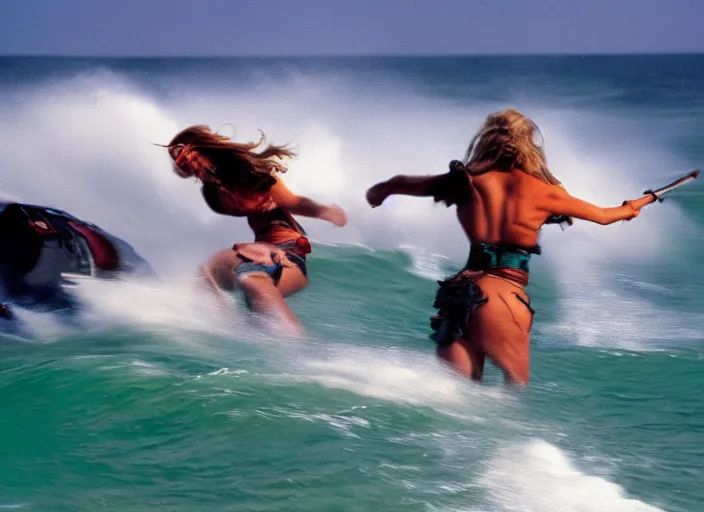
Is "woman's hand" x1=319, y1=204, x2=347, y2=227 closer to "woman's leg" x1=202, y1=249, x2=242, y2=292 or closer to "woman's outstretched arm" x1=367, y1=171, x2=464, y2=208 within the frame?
"woman's leg" x1=202, y1=249, x2=242, y2=292

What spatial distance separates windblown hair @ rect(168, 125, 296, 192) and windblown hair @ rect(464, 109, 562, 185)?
1169 millimetres

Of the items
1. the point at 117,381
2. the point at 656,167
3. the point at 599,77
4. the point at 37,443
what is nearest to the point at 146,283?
the point at 117,381

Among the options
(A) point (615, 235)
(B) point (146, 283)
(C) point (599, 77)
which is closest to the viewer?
(B) point (146, 283)

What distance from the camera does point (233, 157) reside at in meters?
6.28

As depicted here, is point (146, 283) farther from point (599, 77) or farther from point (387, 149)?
point (599, 77)

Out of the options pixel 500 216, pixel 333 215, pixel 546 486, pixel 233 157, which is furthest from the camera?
pixel 333 215

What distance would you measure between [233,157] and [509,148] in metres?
1.53

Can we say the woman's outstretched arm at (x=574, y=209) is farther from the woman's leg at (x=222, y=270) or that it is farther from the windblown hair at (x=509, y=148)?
the woman's leg at (x=222, y=270)

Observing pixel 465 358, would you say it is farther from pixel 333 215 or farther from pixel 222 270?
pixel 222 270

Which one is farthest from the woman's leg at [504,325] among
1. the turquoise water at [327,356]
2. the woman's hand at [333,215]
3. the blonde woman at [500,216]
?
the woman's hand at [333,215]

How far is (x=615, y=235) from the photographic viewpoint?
389 inches

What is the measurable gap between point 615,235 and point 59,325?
16.5ft

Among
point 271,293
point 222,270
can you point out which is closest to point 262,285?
point 271,293

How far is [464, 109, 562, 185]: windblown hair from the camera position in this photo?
5.56 metres
